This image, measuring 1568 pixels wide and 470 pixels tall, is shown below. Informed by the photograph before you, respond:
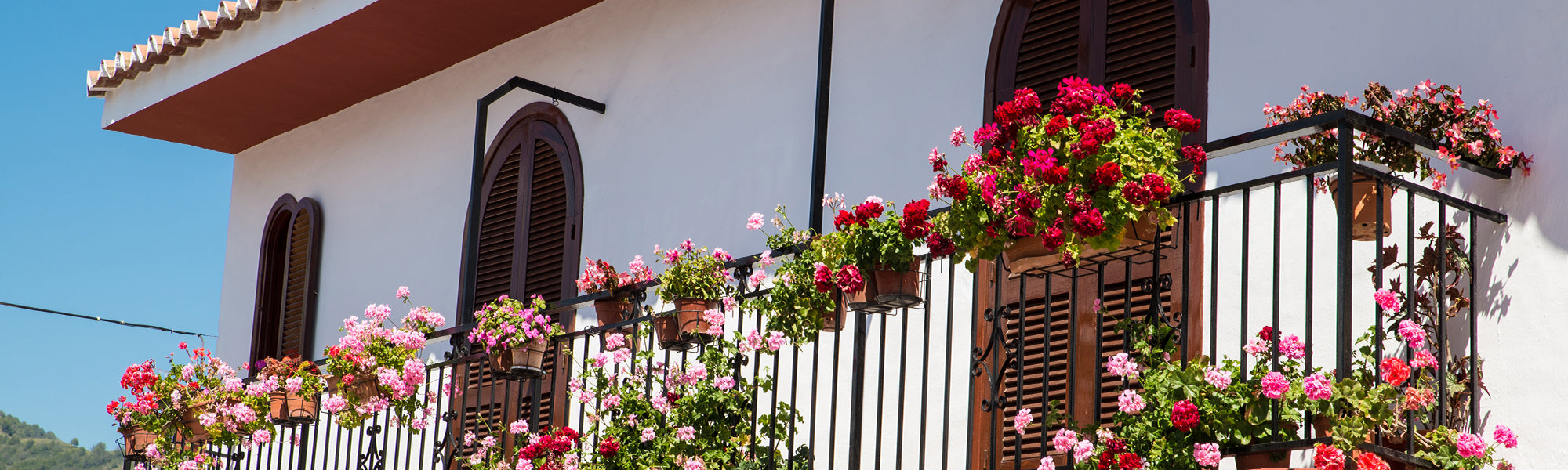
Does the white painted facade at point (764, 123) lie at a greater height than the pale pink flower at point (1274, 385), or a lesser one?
greater

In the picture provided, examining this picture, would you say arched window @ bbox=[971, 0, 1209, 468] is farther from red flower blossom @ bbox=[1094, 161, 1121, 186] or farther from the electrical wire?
the electrical wire

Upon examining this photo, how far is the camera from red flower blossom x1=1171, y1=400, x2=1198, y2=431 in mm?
4637

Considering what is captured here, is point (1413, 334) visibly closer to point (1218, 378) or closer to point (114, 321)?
point (1218, 378)

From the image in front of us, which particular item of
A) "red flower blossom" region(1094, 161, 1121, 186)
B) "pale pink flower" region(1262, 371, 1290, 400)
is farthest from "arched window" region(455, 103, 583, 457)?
"pale pink flower" region(1262, 371, 1290, 400)

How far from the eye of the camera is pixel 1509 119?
5.21 m

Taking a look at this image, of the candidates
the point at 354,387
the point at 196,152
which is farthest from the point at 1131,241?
the point at 196,152

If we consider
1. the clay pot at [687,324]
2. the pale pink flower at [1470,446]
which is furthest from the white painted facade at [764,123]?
the clay pot at [687,324]

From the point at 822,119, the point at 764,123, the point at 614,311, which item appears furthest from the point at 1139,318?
the point at 764,123

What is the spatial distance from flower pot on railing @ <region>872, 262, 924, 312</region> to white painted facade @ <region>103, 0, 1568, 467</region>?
828mm

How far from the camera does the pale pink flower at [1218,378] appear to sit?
4691 millimetres

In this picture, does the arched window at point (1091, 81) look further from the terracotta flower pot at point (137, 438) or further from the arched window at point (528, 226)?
the terracotta flower pot at point (137, 438)

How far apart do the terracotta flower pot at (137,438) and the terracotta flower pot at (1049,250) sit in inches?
239

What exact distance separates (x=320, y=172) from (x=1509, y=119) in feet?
27.3

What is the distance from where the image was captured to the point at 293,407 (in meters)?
8.62
